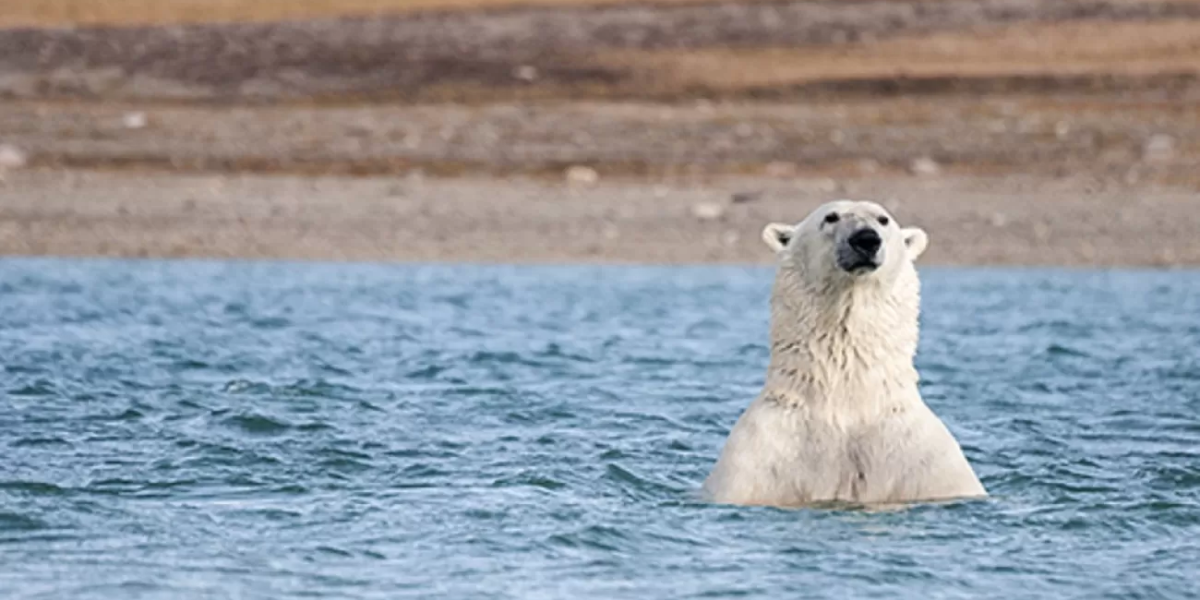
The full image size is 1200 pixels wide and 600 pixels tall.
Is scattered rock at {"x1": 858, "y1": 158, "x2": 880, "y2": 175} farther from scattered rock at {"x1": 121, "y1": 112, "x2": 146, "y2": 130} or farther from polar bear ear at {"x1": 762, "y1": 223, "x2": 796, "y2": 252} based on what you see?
polar bear ear at {"x1": 762, "y1": 223, "x2": 796, "y2": 252}

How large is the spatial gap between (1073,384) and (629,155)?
8.61 meters

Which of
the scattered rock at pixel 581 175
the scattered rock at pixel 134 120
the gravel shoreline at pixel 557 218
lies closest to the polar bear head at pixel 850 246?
the gravel shoreline at pixel 557 218

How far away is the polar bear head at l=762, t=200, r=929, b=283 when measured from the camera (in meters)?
6.51

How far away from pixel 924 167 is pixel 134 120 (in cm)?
758

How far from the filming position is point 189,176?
18500 mm

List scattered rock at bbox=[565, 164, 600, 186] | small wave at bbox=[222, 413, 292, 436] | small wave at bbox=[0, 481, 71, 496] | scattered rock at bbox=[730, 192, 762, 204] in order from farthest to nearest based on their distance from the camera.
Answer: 1. scattered rock at bbox=[565, 164, 600, 186]
2. scattered rock at bbox=[730, 192, 762, 204]
3. small wave at bbox=[222, 413, 292, 436]
4. small wave at bbox=[0, 481, 71, 496]

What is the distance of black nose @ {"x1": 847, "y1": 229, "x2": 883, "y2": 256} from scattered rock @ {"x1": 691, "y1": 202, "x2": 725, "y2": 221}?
10498 millimetres

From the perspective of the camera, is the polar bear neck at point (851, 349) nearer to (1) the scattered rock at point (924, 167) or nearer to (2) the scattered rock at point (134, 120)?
(1) the scattered rock at point (924, 167)

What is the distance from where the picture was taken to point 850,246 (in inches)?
256

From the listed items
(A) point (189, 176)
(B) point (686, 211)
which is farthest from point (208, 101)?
(B) point (686, 211)

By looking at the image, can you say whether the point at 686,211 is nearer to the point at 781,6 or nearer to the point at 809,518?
the point at 781,6

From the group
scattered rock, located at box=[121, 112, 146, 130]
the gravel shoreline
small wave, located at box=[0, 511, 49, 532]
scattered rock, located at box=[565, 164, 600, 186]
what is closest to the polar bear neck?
small wave, located at box=[0, 511, 49, 532]

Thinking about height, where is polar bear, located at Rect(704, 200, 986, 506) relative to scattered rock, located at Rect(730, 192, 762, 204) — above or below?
below

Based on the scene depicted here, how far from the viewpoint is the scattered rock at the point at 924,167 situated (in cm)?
1809
